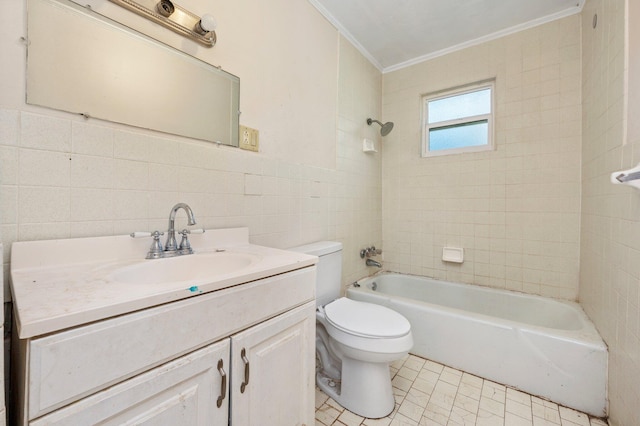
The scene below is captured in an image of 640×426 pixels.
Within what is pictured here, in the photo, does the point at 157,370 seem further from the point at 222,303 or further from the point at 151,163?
the point at 151,163

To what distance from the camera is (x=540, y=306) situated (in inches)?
75.9

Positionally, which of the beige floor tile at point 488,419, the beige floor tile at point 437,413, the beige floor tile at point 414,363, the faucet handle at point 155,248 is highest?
the faucet handle at point 155,248

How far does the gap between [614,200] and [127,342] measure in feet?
6.58

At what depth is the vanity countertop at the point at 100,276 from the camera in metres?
0.51

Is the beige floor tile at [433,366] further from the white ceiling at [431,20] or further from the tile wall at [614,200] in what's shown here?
the white ceiling at [431,20]

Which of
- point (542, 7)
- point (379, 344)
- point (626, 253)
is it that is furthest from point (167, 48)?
point (542, 7)

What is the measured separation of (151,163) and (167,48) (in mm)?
489

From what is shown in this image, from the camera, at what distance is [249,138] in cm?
139

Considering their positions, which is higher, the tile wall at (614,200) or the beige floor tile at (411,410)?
the tile wall at (614,200)

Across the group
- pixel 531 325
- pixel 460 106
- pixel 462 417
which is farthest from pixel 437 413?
pixel 460 106

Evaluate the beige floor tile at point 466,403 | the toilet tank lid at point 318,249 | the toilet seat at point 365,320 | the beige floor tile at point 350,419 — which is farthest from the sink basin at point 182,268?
the beige floor tile at point 466,403

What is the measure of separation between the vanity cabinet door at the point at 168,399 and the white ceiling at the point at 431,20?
2.16 meters

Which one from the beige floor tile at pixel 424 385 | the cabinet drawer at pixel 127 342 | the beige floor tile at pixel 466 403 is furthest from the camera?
the beige floor tile at pixel 424 385

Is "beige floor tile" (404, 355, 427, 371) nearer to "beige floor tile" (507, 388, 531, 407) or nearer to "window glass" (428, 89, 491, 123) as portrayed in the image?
"beige floor tile" (507, 388, 531, 407)
